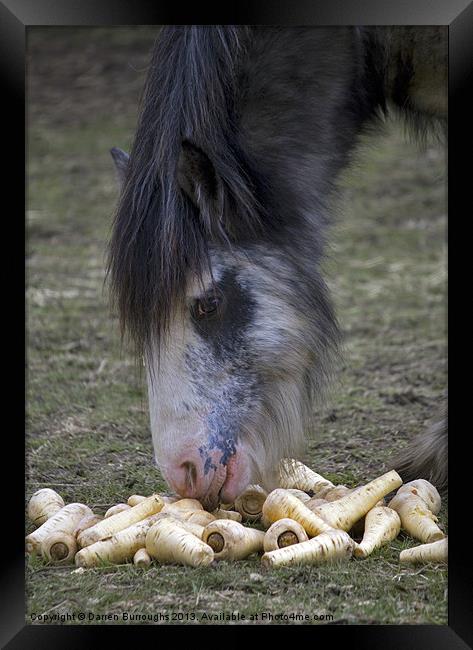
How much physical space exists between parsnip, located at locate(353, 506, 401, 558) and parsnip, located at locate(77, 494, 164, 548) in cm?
68

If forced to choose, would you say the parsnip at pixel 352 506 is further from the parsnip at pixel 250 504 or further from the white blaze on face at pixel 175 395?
the white blaze on face at pixel 175 395

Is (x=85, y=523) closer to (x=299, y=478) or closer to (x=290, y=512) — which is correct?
(x=290, y=512)

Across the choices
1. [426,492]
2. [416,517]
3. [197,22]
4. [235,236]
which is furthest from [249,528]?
[197,22]

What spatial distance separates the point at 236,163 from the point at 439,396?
2.14 m

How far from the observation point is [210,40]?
11.0ft

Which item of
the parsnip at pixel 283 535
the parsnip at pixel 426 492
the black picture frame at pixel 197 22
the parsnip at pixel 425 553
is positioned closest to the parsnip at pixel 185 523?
the parsnip at pixel 283 535

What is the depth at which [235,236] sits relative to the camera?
11.0 feet

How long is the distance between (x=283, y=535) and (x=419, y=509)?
1.80 feet

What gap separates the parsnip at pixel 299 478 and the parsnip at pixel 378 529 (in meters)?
0.39

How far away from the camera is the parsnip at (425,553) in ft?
9.82

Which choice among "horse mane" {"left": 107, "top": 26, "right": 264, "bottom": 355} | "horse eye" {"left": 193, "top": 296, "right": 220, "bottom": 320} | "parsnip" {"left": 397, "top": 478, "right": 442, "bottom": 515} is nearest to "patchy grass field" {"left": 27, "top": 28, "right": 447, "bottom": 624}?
"parsnip" {"left": 397, "top": 478, "right": 442, "bottom": 515}

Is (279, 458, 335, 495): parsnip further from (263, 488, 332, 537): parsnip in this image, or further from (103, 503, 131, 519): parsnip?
(103, 503, 131, 519): parsnip
